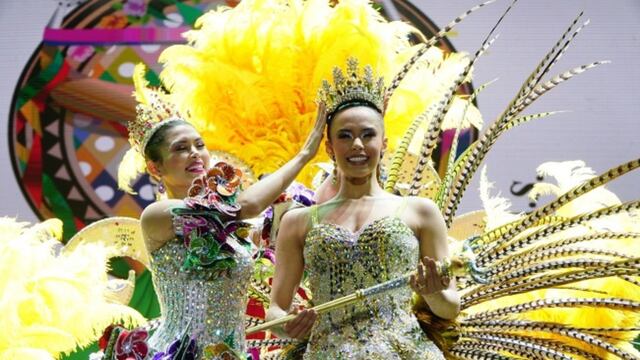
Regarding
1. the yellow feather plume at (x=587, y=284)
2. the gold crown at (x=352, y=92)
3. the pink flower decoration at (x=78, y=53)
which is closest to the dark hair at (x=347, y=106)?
the gold crown at (x=352, y=92)

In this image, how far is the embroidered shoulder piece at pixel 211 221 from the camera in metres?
2.69

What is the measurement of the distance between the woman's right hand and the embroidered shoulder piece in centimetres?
21

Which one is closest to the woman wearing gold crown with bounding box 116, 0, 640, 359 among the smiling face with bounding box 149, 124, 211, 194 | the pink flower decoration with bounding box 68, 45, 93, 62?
the smiling face with bounding box 149, 124, 211, 194

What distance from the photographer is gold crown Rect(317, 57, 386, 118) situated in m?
2.85

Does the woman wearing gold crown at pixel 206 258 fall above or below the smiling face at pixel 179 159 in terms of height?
below

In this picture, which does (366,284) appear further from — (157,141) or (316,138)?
(157,141)

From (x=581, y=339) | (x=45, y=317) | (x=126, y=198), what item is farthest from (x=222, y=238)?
(x=126, y=198)

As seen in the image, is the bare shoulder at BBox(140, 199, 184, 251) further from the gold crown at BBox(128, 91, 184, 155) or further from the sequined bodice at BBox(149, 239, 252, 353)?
the gold crown at BBox(128, 91, 184, 155)

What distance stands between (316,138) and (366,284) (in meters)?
0.40

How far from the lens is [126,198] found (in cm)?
461

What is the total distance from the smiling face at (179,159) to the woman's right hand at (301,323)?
496mm

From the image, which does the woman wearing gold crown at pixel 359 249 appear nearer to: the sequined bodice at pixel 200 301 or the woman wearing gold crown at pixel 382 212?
the woman wearing gold crown at pixel 382 212

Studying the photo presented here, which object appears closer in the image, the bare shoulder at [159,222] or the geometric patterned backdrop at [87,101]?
the bare shoulder at [159,222]

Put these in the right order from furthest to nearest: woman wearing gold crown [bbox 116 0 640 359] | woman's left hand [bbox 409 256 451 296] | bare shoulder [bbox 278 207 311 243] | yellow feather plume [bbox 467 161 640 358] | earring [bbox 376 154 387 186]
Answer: yellow feather plume [bbox 467 161 640 358] < earring [bbox 376 154 387 186] < bare shoulder [bbox 278 207 311 243] < woman wearing gold crown [bbox 116 0 640 359] < woman's left hand [bbox 409 256 451 296]
